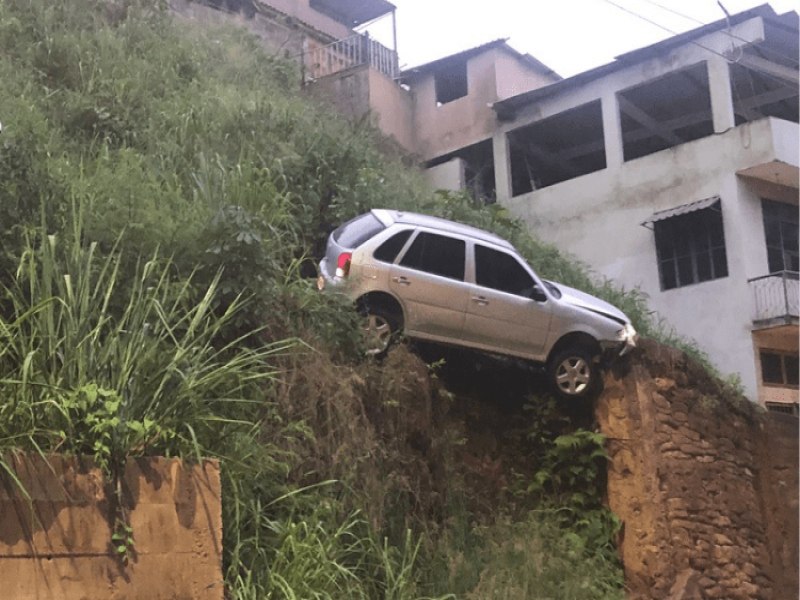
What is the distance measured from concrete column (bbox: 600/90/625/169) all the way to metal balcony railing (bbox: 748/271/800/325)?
3818mm

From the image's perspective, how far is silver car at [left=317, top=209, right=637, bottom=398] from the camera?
9.57m

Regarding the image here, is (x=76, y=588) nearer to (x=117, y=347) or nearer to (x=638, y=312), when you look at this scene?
(x=117, y=347)

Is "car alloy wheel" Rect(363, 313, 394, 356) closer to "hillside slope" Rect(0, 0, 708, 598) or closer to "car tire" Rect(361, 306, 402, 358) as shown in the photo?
"car tire" Rect(361, 306, 402, 358)

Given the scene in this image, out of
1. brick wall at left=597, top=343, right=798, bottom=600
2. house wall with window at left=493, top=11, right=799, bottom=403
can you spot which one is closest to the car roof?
brick wall at left=597, top=343, right=798, bottom=600

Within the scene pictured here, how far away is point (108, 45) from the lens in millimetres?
14195

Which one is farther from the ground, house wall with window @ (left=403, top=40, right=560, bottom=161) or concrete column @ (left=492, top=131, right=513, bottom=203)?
house wall with window @ (left=403, top=40, right=560, bottom=161)

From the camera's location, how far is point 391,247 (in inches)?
388

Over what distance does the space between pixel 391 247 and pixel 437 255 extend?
0.56 metres

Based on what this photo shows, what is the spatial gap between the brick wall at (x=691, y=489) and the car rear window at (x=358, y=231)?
2.93 m

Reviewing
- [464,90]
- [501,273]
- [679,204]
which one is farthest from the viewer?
[464,90]

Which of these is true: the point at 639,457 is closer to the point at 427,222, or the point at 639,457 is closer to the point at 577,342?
the point at 577,342

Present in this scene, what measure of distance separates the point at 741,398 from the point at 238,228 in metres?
6.68

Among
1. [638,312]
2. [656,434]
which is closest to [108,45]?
[638,312]

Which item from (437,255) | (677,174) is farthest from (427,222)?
(677,174)
